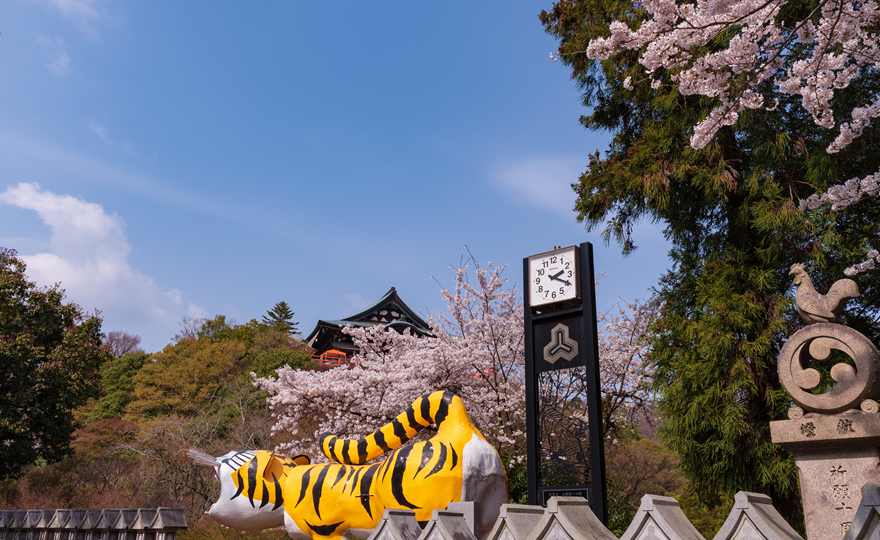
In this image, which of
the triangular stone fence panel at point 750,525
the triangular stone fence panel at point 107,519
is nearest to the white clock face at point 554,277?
the triangular stone fence panel at point 750,525

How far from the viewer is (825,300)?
4.14 metres

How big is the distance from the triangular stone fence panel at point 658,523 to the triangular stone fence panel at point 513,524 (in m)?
0.48

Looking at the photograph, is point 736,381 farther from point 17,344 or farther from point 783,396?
point 17,344

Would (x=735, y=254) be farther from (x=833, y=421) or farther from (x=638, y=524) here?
(x=638, y=524)

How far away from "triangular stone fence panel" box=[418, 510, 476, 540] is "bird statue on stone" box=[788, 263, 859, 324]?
2.90 meters

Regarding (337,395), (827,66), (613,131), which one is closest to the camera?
(827,66)

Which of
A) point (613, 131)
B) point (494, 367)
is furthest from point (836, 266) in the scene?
point (494, 367)

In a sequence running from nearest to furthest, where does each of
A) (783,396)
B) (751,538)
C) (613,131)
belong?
(751,538), (783,396), (613,131)

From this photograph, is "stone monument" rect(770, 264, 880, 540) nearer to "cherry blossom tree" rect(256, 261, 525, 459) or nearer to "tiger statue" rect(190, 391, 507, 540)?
"tiger statue" rect(190, 391, 507, 540)

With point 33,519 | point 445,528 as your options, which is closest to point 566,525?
point 445,528

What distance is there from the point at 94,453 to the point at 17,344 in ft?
29.3

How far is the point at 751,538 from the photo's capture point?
8.07ft

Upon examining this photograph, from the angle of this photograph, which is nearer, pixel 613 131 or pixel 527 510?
pixel 527 510

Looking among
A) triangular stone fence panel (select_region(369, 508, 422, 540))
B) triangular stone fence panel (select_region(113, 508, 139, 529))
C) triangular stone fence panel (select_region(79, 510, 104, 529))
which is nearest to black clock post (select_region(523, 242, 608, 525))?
triangular stone fence panel (select_region(369, 508, 422, 540))
